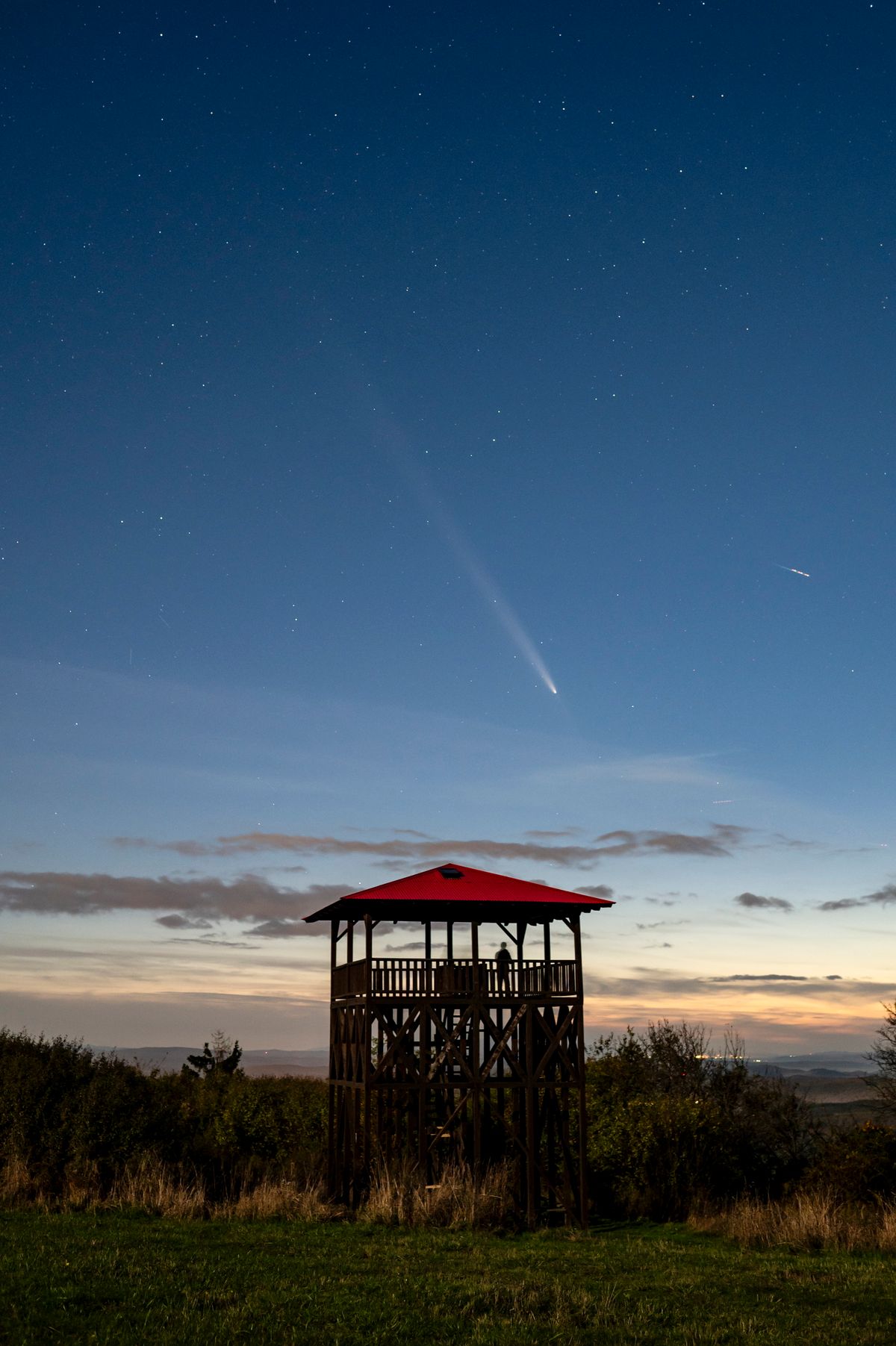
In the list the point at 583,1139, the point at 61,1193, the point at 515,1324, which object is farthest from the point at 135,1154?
the point at 515,1324

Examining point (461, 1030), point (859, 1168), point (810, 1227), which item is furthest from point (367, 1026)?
point (859, 1168)

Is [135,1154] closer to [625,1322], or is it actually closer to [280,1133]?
[280,1133]

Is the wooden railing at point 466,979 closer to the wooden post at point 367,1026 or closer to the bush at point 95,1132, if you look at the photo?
the wooden post at point 367,1026

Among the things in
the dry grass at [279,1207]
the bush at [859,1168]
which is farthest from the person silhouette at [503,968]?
the bush at [859,1168]

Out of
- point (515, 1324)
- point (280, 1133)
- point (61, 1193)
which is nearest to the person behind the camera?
point (515, 1324)

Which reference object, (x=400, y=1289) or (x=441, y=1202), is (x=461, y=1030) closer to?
(x=441, y=1202)

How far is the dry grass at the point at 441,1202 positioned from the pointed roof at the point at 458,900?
537 centimetres

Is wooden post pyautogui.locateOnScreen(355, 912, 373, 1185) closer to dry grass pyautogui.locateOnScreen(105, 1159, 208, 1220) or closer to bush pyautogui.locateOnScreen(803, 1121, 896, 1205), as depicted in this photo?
dry grass pyautogui.locateOnScreen(105, 1159, 208, 1220)

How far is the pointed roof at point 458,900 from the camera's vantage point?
1016 inches

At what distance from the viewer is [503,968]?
2667cm

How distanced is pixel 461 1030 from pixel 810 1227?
8.05 metres

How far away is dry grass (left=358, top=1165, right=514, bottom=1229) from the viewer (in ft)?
72.8

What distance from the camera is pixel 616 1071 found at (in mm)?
34750

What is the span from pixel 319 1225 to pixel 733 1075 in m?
18.9
